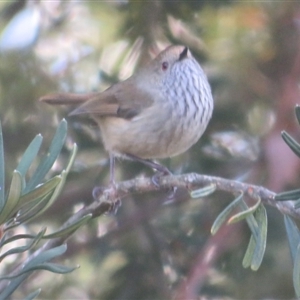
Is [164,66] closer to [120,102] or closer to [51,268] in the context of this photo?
[120,102]

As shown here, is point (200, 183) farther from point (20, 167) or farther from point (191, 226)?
point (191, 226)

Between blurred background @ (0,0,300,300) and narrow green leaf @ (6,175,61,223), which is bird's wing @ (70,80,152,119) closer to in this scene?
blurred background @ (0,0,300,300)

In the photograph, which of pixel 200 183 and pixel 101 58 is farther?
pixel 101 58

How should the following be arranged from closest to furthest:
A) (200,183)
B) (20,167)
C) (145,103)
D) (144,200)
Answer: (20,167)
(200,183)
(144,200)
(145,103)

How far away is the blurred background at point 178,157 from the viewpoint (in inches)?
74.2

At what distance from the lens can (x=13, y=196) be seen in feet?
2.94

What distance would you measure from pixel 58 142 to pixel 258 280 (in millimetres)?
1045

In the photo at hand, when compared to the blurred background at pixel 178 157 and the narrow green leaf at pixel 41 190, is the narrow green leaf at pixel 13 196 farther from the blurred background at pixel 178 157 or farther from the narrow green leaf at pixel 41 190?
the blurred background at pixel 178 157

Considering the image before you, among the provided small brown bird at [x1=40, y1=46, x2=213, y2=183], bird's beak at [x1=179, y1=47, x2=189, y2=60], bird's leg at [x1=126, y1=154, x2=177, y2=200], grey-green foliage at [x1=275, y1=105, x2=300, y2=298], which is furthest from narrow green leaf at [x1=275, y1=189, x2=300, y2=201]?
bird's beak at [x1=179, y1=47, x2=189, y2=60]

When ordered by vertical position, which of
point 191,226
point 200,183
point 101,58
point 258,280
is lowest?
point 258,280

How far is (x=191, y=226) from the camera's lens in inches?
75.9

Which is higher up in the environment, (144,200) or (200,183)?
(200,183)

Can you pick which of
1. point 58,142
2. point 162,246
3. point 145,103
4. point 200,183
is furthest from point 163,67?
point 58,142

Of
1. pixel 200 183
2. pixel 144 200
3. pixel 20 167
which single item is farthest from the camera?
pixel 144 200
